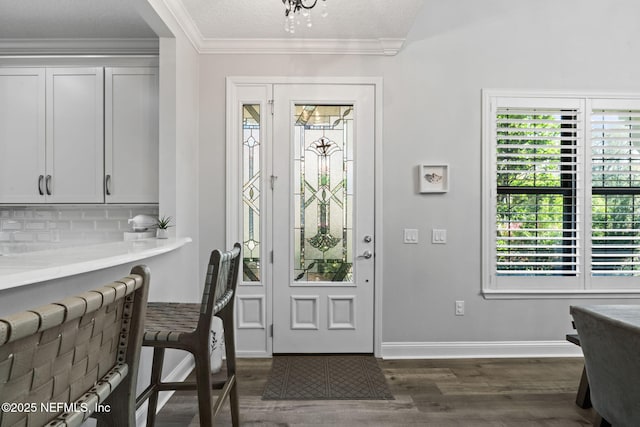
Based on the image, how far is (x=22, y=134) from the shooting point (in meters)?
2.94

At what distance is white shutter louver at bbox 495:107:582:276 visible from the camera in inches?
127

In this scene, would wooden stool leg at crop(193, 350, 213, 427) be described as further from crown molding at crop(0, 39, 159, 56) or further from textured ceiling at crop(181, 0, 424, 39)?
crown molding at crop(0, 39, 159, 56)

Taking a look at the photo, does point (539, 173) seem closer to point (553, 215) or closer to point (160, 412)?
point (553, 215)

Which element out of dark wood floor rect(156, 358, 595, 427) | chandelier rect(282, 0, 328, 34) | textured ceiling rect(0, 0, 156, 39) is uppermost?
textured ceiling rect(0, 0, 156, 39)

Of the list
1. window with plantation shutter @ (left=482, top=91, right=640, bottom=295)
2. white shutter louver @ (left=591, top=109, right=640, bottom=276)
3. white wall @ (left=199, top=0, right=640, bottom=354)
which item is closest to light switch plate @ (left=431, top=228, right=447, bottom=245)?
white wall @ (left=199, top=0, right=640, bottom=354)

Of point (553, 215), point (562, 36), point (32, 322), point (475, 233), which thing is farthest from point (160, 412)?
point (562, 36)

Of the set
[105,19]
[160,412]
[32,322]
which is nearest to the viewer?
[32,322]

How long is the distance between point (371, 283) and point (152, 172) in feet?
6.53

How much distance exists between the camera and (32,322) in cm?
56

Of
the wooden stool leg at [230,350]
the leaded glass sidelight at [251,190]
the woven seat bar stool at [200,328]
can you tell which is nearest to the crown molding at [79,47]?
the leaded glass sidelight at [251,190]

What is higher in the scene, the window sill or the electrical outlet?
the window sill

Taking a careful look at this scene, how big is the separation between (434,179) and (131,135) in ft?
8.10

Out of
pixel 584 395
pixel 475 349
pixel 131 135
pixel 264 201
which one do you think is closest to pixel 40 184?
pixel 131 135

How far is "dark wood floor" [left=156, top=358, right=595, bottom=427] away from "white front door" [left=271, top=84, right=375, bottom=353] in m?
0.43
